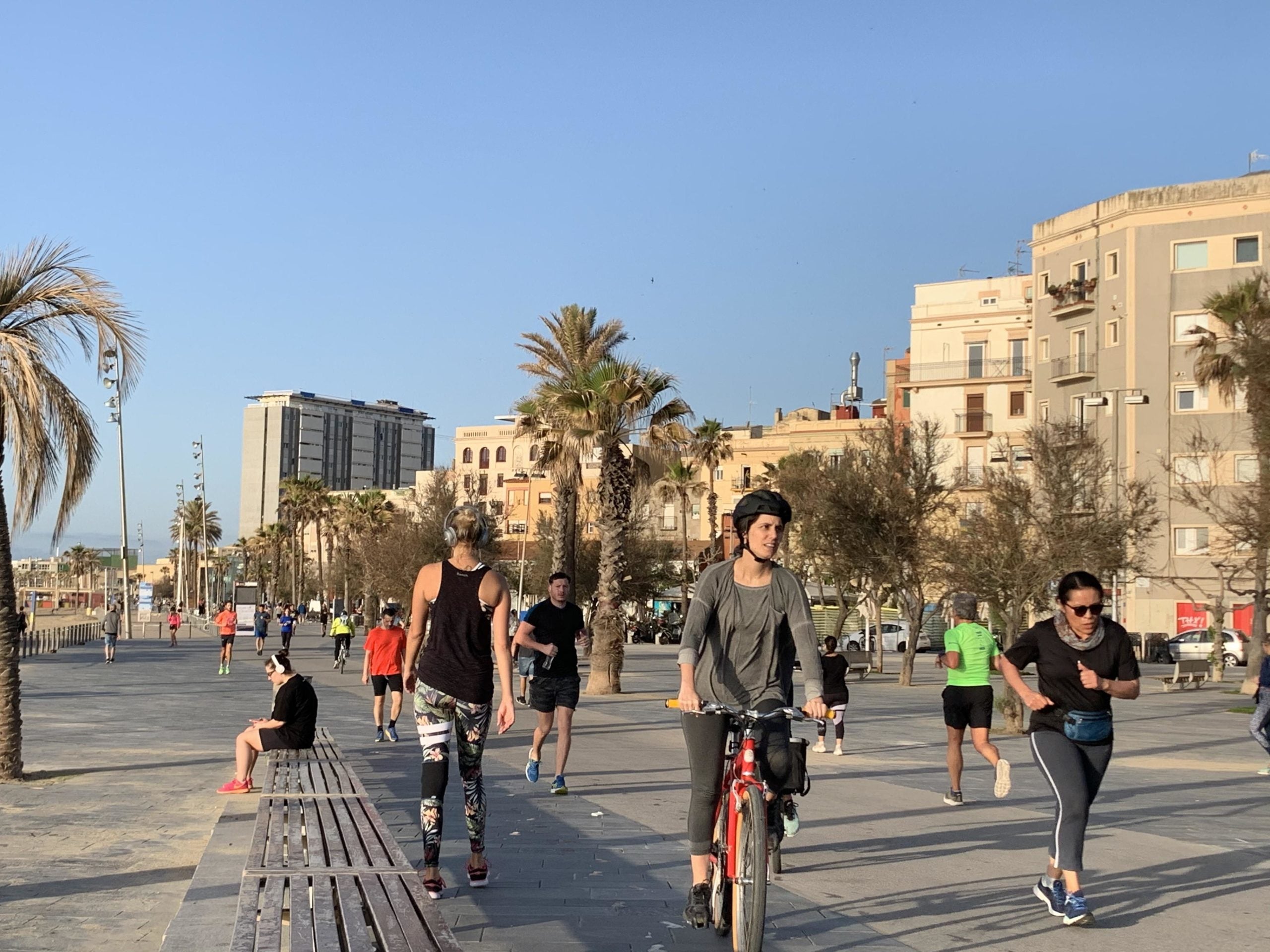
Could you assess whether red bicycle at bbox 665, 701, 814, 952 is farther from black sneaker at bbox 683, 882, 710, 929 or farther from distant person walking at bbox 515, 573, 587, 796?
distant person walking at bbox 515, 573, 587, 796

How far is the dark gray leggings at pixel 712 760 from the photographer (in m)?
6.27

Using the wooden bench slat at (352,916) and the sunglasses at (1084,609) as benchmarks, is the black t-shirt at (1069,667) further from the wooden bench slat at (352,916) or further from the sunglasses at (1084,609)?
the wooden bench slat at (352,916)

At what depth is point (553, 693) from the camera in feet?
40.0

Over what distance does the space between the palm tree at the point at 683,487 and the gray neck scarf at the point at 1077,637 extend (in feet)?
220

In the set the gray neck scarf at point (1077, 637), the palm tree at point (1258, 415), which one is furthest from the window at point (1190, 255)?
the gray neck scarf at point (1077, 637)

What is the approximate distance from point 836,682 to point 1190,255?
4723 centimetres

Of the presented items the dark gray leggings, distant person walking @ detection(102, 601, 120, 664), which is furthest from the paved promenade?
distant person walking @ detection(102, 601, 120, 664)

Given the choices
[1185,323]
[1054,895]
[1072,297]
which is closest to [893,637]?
[1072,297]

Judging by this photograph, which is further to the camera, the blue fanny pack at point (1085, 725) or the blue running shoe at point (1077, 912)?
the blue fanny pack at point (1085, 725)

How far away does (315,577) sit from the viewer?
15550 centimetres

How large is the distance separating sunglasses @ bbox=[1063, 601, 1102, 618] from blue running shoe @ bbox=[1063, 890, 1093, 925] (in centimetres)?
135

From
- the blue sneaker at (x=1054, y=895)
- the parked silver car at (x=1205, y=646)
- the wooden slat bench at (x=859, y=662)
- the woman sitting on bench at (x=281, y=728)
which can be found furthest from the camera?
the parked silver car at (x=1205, y=646)

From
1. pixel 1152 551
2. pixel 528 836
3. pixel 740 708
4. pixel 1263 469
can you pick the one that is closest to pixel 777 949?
pixel 740 708

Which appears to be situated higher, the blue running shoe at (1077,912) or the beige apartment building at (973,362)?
the beige apartment building at (973,362)
